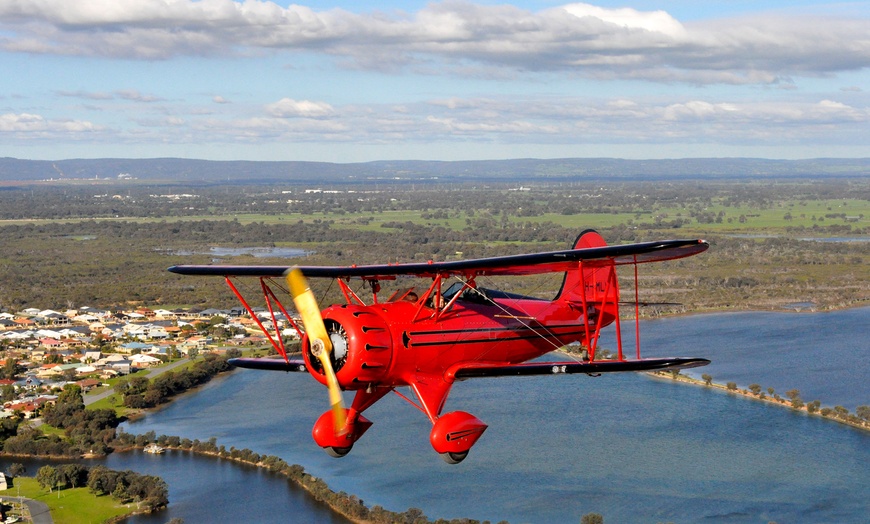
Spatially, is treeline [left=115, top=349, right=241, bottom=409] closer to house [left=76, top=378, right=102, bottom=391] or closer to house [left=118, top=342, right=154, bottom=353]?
house [left=76, top=378, right=102, bottom=391]

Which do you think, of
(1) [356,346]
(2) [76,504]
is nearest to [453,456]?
(1) [356,346]

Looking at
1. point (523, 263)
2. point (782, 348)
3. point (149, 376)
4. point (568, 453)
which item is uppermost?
point (523, 263)

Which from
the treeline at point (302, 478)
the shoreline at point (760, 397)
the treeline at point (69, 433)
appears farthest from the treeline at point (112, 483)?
the shoreline at point (760, 397)

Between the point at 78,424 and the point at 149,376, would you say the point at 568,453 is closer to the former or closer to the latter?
the point at 78,424

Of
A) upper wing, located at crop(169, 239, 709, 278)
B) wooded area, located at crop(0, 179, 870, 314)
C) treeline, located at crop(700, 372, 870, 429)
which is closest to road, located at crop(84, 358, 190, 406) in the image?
wooded area, located at crop(0, 179, 870, 314)

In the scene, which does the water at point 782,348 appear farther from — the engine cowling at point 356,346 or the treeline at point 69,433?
the engine cowling at point 356,346

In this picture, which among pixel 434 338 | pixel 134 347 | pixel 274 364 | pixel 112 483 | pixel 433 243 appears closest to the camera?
pixel 434 338

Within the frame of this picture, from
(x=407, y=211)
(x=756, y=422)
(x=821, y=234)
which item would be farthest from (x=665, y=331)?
(x=407, y=211)
